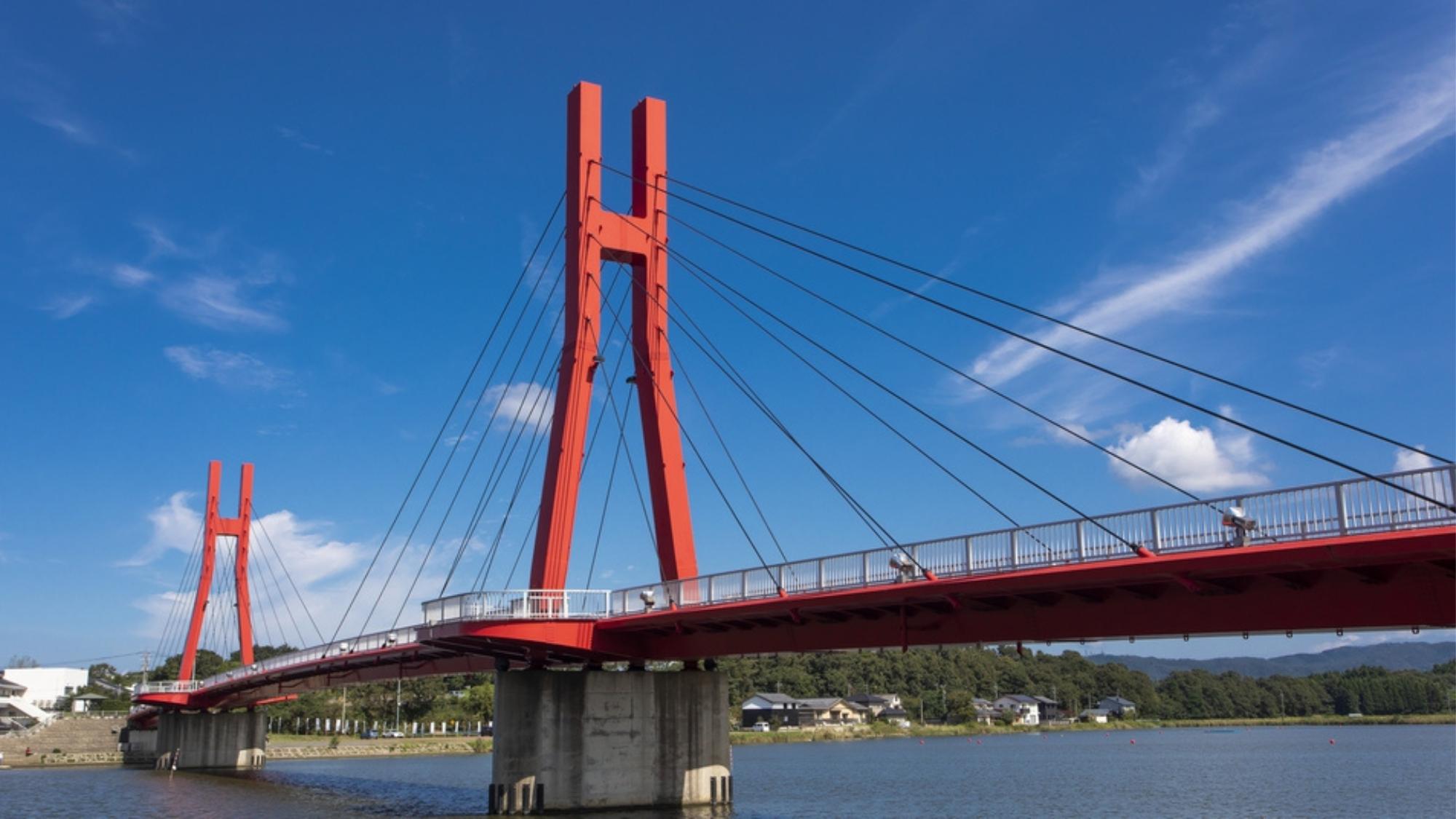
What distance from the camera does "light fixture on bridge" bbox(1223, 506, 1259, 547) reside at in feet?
76.0

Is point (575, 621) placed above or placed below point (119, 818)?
above

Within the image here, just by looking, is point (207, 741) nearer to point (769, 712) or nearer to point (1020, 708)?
point (769, 712)

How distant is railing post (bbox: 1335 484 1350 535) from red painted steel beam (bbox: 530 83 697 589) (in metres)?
23.1

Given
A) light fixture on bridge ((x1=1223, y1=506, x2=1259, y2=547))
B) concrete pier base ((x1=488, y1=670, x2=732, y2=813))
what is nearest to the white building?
concrete pier base ((x1=488, y1=670, x2=732, y2=813))

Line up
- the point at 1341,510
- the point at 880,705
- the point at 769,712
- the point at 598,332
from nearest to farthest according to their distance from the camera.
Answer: the point at 1341,510
the point at 598,332
the point at 769,712
the point at 880,705

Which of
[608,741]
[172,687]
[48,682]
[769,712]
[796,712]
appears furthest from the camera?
[48,682]

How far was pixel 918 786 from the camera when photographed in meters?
64.1

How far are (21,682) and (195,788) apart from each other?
129 m

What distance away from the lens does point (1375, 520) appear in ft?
70.0

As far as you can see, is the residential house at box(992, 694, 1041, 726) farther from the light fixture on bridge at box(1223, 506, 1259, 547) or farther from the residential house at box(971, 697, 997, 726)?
the light fixture on bridge at box(1223, 506, 1259, 547)

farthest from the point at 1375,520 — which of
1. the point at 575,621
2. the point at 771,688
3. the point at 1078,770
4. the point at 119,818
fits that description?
the point at 771,688

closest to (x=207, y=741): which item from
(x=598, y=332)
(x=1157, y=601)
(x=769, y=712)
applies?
(x=598, y=332)

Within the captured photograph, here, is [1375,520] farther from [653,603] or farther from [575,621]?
[575,621]

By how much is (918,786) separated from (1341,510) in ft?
150
